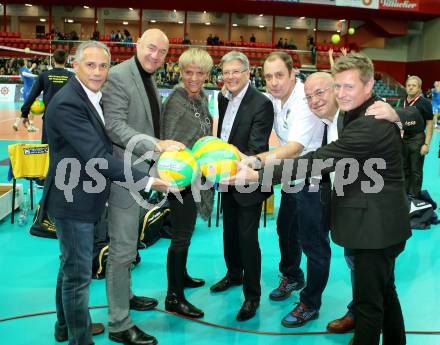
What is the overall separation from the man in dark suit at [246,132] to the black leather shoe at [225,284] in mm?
485

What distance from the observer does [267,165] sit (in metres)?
2.98

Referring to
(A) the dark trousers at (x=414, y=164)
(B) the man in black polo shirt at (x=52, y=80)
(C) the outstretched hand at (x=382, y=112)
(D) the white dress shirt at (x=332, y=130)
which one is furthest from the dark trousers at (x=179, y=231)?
(A) the dark trousers at (x=414, y=164)

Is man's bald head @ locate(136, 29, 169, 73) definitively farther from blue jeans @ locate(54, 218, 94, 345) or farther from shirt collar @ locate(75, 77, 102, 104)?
blue jeans @ locate(54, 218, 94, 345)

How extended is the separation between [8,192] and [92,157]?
3.82m

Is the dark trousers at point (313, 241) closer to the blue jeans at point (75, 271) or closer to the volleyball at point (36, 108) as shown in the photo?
the blue jeans at point (75, 271)

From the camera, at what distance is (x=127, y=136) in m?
2.79

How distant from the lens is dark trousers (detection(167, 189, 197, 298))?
11.1 ft

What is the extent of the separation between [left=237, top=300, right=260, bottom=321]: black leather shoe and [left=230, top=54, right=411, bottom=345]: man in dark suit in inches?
41.6

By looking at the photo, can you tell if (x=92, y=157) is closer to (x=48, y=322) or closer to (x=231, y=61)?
(x=231, y=61)

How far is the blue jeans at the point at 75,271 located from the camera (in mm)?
2611

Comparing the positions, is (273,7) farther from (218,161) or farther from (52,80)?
(218,161)

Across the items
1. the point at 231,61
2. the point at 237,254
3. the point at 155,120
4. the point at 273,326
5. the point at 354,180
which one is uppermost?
the point at 231,61

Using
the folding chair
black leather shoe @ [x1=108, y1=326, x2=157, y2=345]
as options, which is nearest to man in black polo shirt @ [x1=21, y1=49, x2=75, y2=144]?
the folding chair

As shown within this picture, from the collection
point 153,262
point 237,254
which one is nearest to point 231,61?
point 237,254
